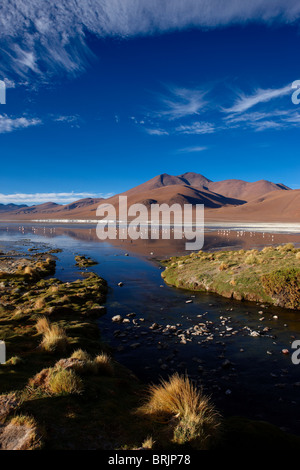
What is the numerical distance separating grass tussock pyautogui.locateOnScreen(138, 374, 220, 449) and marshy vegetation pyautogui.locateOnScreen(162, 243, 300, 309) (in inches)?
511

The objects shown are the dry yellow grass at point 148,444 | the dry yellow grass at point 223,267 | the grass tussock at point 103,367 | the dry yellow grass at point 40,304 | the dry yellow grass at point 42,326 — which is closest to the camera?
the dry yellow grass at point 148,444

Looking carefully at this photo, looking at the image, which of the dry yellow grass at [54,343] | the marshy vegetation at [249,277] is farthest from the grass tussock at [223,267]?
the dry yellow grass at [54,343]

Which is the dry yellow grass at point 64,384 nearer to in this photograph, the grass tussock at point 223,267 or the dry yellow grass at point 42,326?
the dry yellow grass at point 42,326

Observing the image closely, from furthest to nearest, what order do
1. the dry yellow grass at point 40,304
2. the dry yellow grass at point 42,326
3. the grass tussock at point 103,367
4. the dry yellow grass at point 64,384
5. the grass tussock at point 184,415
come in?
the dry yellow grass at point 40,304 → the dry yellow grass at point 42,326 → the grass tussock at point 103,367 → the dry yellow grass at point 64,384 → the grass tussock at point 184,415

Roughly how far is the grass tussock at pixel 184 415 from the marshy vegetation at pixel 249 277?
42.6ft

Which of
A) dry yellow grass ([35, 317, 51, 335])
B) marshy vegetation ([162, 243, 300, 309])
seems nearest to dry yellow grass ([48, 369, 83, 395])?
dry yellow grass ([35, 317, 51, 335])

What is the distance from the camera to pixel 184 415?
18.7ft

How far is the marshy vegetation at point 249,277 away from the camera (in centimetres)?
1722

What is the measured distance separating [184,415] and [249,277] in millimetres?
15827

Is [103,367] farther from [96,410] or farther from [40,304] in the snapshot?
[40,304]

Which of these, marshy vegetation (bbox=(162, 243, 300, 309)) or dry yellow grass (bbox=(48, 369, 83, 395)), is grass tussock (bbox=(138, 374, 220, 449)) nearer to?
dry yellow grass (bbox=(48, 369, 83, 395))

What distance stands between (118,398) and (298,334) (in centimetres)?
1014

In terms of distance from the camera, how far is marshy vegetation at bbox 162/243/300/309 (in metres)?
17.2
